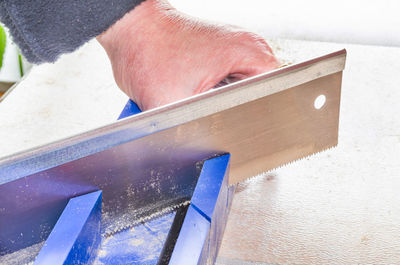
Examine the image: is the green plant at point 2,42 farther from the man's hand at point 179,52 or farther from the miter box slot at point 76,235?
the miter box slot at point 76,235

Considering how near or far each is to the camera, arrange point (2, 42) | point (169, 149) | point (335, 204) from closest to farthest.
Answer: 1. point (169, 149)
2. point (335, 204)
3. point (2, 42)

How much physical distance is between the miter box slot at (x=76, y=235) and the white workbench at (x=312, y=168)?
10 centimetres

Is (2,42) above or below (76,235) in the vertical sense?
below

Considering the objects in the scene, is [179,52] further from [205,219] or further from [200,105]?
[205,219]

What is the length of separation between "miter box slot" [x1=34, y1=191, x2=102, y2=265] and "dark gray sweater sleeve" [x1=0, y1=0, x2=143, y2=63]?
0.78 feet

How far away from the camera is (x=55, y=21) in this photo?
2.08 ft

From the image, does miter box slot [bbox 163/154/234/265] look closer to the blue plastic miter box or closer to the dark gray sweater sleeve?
the blue plastic miter box

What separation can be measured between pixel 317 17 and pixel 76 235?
111 cm

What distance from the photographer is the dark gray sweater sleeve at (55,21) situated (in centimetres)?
61

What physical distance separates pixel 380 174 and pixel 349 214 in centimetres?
13

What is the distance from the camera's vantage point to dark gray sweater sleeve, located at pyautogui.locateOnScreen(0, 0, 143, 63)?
0.61 metres

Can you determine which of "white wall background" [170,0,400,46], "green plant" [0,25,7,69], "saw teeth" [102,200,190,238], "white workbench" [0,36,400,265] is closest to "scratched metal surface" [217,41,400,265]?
"white workbench" [0,36,400,265]

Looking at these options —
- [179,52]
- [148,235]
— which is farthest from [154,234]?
[179,52]

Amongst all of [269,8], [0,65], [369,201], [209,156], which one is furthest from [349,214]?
[0,65]
